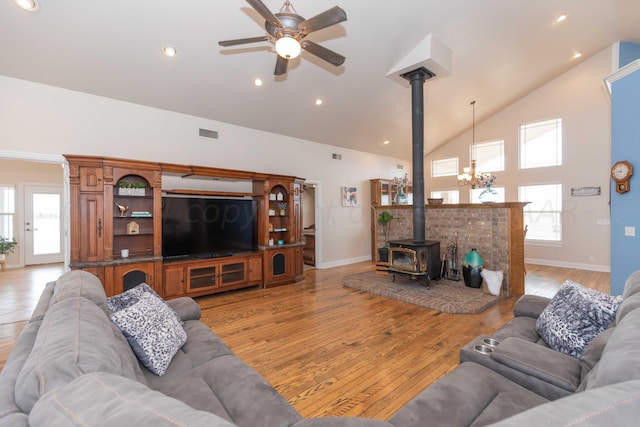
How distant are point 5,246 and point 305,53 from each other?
25.7 feet

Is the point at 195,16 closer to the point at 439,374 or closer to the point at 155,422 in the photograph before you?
the point at 155,422

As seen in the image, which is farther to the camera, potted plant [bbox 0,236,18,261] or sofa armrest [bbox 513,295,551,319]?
potted plant [bbox 0,236,18,261]

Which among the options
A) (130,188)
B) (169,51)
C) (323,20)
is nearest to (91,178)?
(130,188)

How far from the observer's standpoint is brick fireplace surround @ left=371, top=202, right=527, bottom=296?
4746 mm

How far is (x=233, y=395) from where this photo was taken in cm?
145

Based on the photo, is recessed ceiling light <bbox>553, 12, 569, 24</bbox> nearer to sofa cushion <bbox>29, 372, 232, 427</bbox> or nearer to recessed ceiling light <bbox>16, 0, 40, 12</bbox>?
sofa cushion <bbox>29, 372, 232, 427</bbox>

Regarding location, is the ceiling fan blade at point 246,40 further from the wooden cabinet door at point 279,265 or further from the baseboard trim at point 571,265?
the baseboard trim at point 571,265

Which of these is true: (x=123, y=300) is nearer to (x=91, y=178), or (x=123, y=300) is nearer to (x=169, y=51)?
(x=91, y=178)

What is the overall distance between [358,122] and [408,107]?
1.17m

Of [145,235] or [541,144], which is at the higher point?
[541,144]

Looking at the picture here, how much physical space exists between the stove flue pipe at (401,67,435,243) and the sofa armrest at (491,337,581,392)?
3443mm

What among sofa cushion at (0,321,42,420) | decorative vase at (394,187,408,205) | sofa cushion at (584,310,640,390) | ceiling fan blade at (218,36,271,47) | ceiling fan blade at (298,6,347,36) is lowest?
sofa cushion at (0,321,42,420)

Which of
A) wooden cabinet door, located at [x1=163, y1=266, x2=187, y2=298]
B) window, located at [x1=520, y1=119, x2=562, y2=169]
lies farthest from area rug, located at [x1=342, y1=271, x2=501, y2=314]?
window, located at [x1=520, y1=119, x2=562, y2=169]

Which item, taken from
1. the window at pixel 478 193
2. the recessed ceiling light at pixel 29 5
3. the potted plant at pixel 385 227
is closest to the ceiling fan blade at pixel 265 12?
the recessed ceiling light at pixel 29 5
